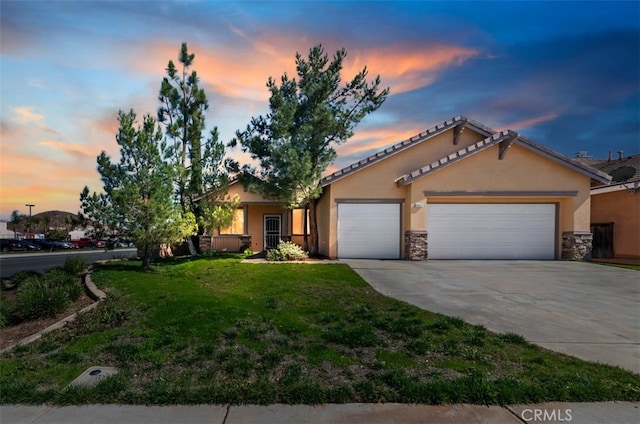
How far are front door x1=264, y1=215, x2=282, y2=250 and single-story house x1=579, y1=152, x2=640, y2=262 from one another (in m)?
16.6

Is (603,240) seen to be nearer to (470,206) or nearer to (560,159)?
(560,159)

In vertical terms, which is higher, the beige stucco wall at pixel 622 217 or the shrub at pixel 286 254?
the beige stucco wall at pixel 622 217

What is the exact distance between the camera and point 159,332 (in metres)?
5.12

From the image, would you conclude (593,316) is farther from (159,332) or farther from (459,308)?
(159,332)

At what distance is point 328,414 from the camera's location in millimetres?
3148

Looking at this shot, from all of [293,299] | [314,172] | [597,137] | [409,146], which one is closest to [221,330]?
[293,299]

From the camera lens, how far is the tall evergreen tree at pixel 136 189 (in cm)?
1028

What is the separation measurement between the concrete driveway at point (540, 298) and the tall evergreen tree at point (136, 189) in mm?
6674

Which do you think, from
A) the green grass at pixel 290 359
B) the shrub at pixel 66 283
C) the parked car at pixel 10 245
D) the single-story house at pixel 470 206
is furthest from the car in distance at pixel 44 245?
the green grass at pixel 290 359

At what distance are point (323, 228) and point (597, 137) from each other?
17.7 meters

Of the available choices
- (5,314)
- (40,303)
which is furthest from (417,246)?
(5,314)

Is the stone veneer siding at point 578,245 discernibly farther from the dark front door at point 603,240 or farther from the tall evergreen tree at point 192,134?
the tall evergreen tree at point 192,134

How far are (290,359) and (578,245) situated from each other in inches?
612

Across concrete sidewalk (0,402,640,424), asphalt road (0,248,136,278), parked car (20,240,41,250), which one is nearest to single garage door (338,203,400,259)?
concrete sidewalk (0,402,640,424)
